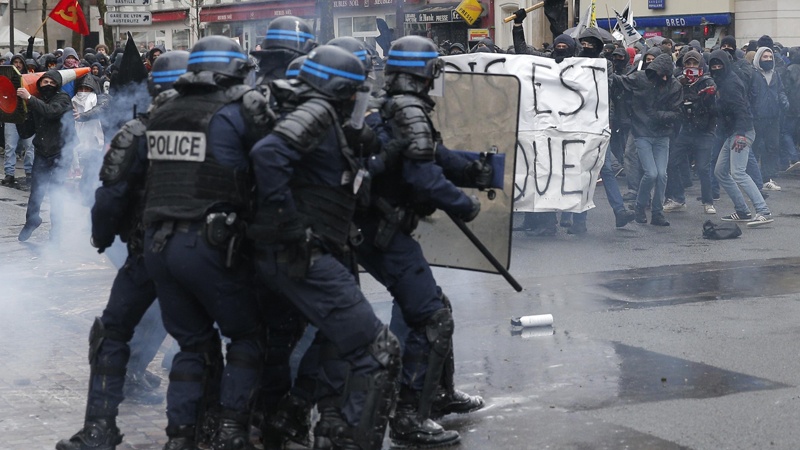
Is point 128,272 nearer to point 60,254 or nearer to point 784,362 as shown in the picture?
point 784,362

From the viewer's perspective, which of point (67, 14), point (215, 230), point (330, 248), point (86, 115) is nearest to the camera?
point (215, 230)

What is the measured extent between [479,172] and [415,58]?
0.61 m

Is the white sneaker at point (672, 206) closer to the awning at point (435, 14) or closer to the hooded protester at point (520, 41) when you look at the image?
the hooded protester at point (520, 41)

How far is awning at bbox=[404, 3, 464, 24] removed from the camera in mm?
37219

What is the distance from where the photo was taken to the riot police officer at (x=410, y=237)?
5391mm

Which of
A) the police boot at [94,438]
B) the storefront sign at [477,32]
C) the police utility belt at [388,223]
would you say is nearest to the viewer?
the police boot at [94,438]

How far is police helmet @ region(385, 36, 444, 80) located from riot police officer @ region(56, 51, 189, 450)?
1018 mm

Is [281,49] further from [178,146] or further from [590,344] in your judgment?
[590,344]

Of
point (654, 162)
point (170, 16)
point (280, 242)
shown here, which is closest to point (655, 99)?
point (654, 162)

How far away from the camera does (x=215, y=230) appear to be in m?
4.80

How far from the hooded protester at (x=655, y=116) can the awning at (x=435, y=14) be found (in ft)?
81.4

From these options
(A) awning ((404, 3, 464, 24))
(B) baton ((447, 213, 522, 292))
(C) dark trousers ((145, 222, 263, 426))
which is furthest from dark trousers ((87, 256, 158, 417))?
(A) awning ((404, 3, 464, 24))

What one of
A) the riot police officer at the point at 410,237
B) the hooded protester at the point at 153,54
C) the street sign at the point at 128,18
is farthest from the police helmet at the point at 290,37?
the street sign at the point at 128,18

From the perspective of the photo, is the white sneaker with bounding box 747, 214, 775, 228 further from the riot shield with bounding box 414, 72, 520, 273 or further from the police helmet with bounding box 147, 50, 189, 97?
the police helmet with bounding box 147, 50, 189, 97
